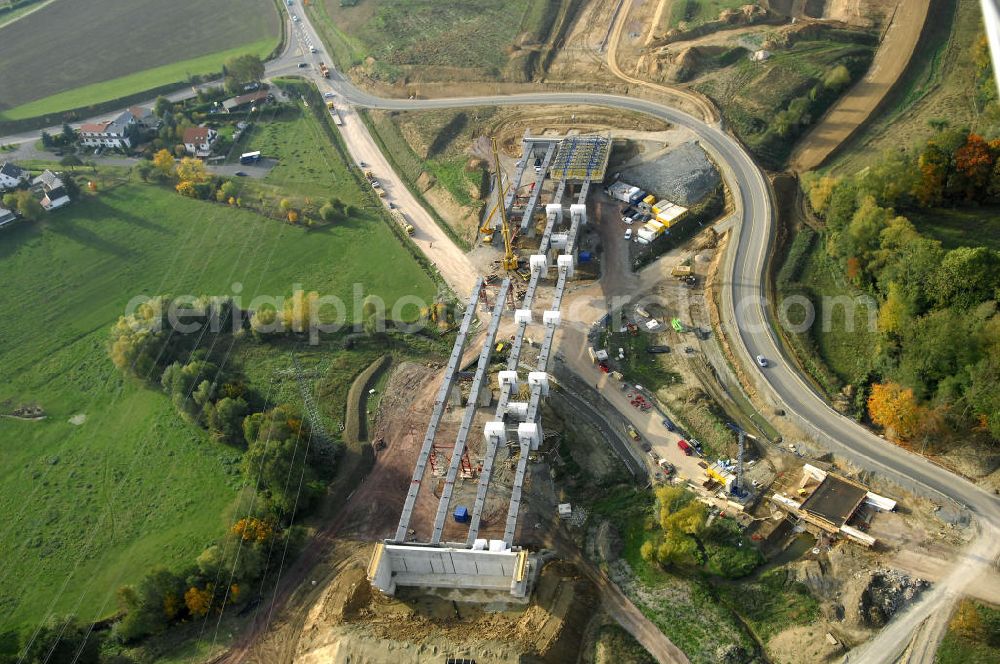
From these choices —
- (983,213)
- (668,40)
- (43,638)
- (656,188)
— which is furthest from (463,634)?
(668,40)

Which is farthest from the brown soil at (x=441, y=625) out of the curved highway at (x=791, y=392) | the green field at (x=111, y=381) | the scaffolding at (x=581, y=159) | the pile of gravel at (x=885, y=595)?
the scaffolding at (x=581, y=159)

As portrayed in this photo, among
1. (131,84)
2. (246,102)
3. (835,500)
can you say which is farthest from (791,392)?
(131,84)

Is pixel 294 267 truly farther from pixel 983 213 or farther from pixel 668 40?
pixel 983 213

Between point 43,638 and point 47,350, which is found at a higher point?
point 47,350

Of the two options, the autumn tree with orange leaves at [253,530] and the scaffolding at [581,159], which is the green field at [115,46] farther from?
the autumn tree with orange leaves at [253,530]

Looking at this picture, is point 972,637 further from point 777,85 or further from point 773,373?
point 777,85

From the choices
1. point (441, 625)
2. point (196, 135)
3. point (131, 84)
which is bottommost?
point (441, 625)
